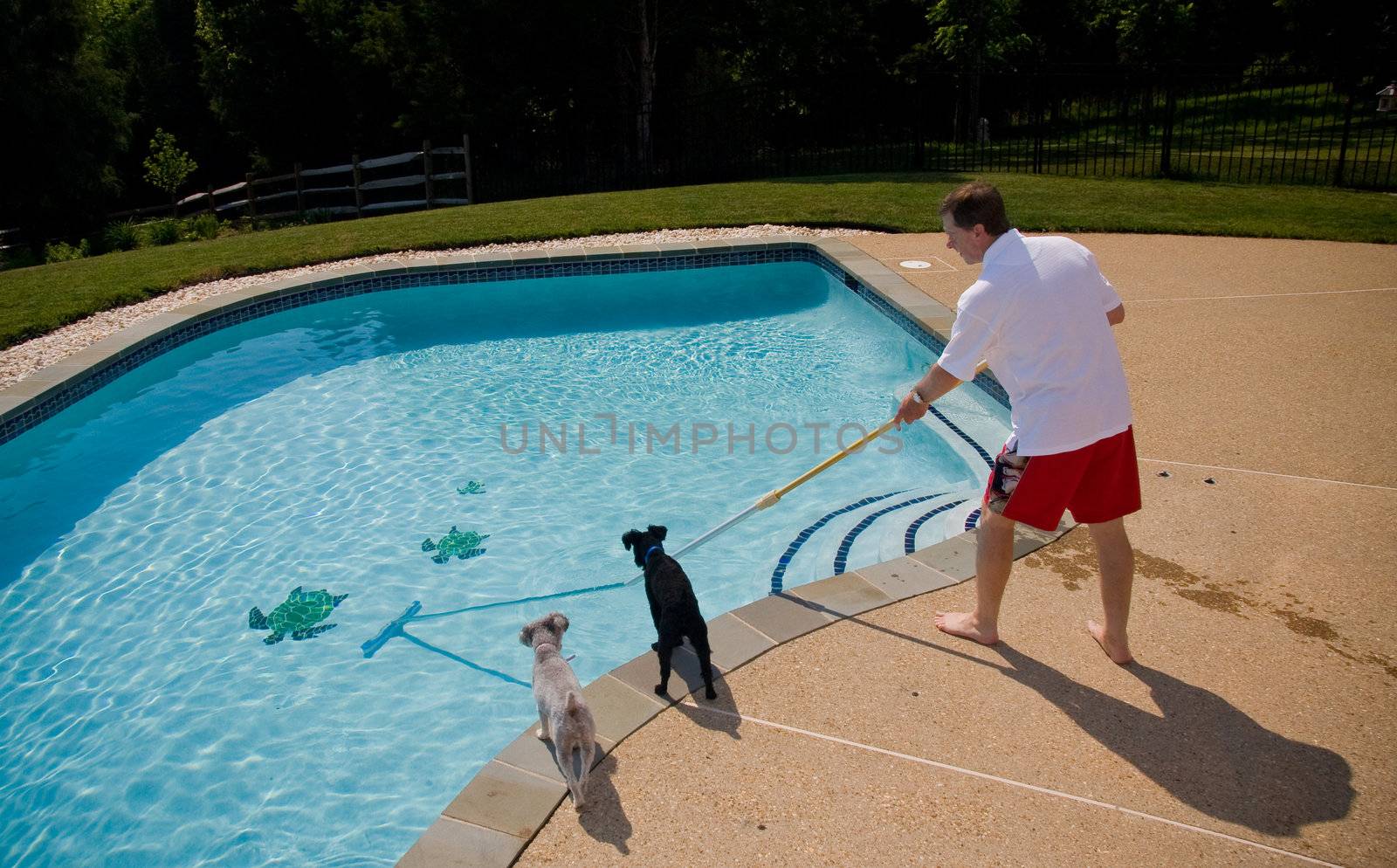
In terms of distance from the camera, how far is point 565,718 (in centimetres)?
295

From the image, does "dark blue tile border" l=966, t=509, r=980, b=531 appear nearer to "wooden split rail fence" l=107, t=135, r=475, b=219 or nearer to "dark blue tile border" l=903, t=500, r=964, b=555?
"dark blue tile border" l=903, t=500, r=964, b=555

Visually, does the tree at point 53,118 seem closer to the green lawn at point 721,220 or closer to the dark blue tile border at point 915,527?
the green lawn at point 721,220

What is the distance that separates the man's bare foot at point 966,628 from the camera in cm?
368

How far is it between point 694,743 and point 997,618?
137cm

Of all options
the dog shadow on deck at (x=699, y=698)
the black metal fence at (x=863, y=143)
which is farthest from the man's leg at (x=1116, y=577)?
the black metal fence at (x=863, y=143)

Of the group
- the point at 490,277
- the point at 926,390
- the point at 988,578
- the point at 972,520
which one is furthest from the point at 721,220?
the point at 988,578

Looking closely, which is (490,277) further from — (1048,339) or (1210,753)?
(1210,753)

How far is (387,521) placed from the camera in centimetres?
605

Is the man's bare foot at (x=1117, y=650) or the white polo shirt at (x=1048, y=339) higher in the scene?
the white polo shirt at (x=1048, y=339)

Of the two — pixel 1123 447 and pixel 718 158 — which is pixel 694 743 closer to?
pixel 1123 447

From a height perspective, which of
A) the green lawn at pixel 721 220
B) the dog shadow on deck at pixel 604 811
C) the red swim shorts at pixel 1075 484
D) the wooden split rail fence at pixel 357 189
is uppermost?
the wooden split rail fence at pixel 357 189

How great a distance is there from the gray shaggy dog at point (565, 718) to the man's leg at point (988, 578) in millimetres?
1535

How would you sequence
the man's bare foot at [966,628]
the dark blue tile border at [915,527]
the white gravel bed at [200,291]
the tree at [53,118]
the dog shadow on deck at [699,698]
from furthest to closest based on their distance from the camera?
1. the tree at [53,118]
2. the white gravel bed at [200,291]
3. the dark blue tile border at [915,527]
4. the man's bare foot at [966,628]
5. the dog shadow on deck at [699,698]

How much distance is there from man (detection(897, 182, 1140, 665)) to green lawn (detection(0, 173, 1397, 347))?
8345 millimetres
